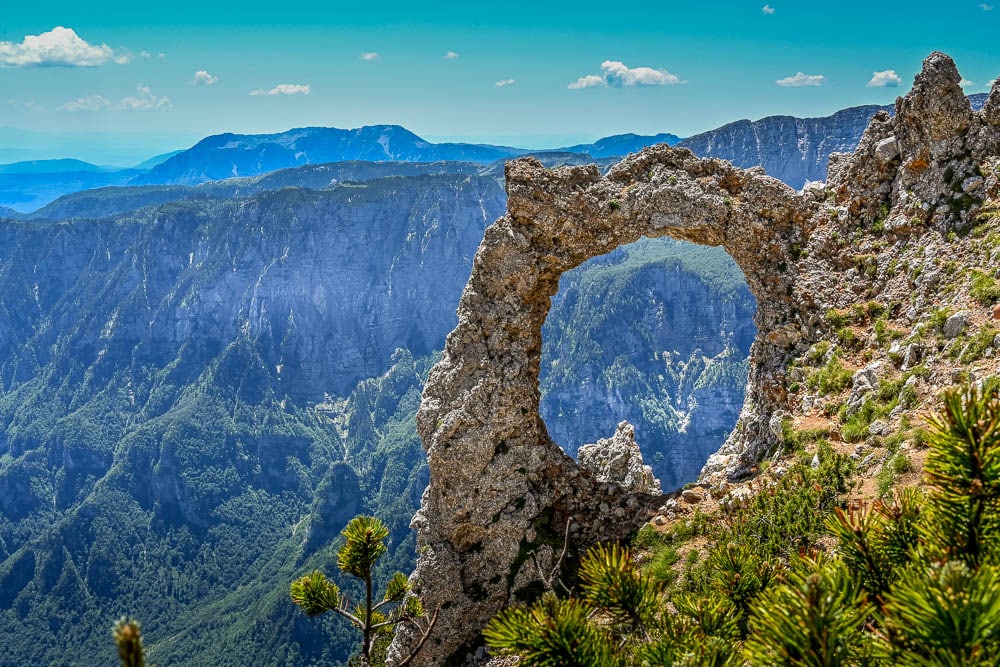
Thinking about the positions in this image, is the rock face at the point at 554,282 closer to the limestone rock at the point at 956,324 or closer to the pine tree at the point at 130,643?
the limestone rock at the point at 956,324

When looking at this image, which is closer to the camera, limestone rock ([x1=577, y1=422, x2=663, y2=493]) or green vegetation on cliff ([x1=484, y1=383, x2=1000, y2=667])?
green vegetation on cliff ([x1=484, y1=383, x2=1000, y2=667])

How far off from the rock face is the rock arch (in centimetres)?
6

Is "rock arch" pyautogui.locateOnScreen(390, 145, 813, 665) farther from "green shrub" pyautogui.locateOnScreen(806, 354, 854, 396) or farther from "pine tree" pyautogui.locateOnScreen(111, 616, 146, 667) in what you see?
"pine tree" pyautogui.locateOnScreen(111, 616, 146, 667)

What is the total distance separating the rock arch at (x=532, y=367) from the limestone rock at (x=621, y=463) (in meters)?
6.09

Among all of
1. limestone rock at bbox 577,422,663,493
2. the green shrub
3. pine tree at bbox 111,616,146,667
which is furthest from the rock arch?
pine tree at bbox 111,616,146,667

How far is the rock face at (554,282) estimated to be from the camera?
24375mm

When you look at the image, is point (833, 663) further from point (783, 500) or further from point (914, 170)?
point (914, 170)

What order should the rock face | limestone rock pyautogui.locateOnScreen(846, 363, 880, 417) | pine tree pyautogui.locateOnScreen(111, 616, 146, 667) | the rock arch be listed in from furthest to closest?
the rock arch → the rock face → limestone rock pyautogui.locateOnScreen(846, 363, 880, 417) → pine tree pyautogui.locateOnScreen(111, 616, 146, 667)

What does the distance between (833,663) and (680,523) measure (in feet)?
59.4

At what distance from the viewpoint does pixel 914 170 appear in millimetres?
23703

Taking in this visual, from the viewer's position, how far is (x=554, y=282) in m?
29.3

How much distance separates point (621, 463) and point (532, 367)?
9815 millimetres

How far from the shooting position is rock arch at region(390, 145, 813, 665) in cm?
2553

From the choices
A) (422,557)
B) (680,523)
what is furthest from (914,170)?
(422,557)
